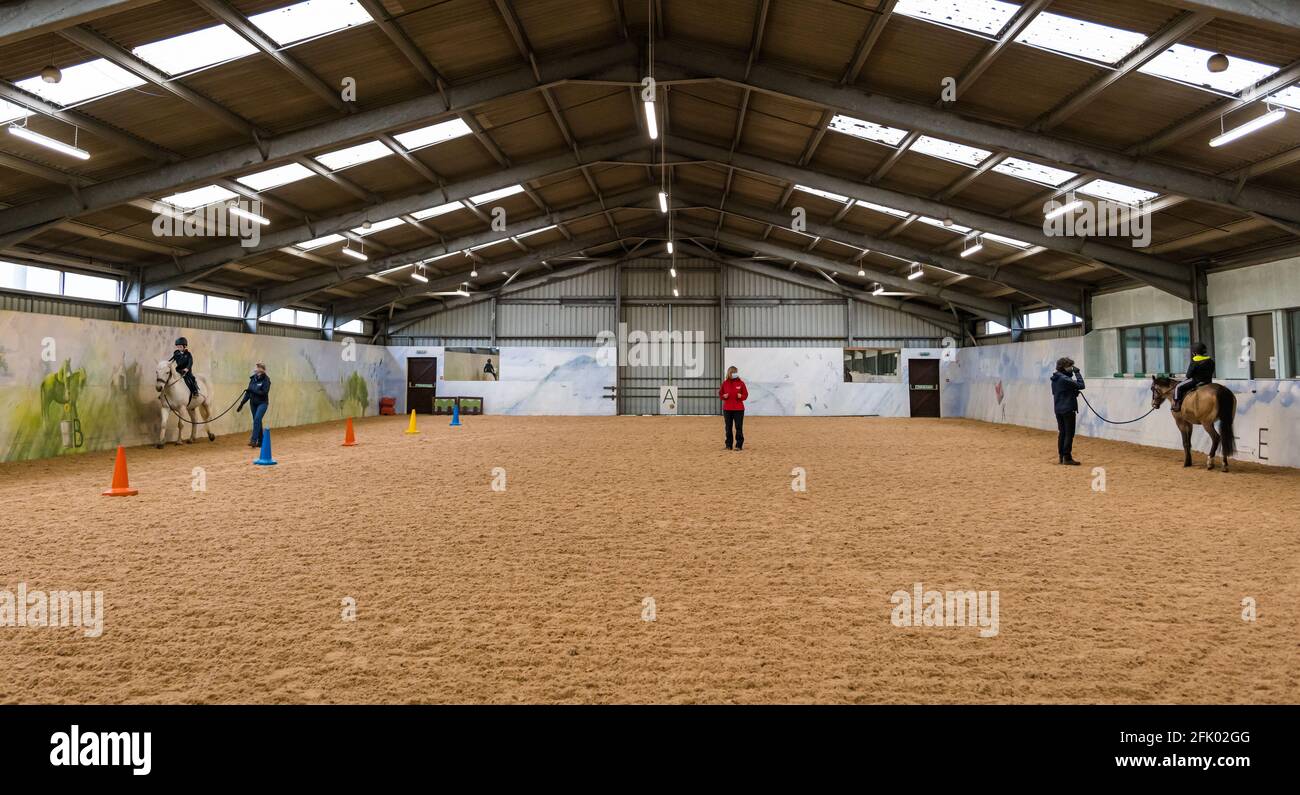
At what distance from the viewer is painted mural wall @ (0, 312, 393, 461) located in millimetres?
12078

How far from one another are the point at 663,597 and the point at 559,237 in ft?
79.5

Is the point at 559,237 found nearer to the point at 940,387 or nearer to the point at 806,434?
the point at 806,434

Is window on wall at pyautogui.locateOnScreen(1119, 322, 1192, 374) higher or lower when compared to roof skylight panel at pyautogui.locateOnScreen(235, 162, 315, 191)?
lower

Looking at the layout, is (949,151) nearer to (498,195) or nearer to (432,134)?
(432,134)

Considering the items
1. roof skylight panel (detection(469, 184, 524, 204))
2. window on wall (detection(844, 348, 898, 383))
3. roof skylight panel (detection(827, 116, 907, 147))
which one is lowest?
window on wall (detection(844, 348, 898, 383))

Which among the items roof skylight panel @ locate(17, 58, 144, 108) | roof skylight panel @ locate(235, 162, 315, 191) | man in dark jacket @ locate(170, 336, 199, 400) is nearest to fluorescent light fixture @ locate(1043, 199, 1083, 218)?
roof skylight panel @ locate(235, 162, 315, 191)

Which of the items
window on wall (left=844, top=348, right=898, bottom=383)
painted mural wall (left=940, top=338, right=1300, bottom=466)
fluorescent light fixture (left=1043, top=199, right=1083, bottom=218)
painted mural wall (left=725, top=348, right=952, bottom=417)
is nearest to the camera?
painted mural wall (left=940, top=338, right=1300, bottom=466)

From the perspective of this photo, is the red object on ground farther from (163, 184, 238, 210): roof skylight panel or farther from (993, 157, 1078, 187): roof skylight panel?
(163, 184, 238, 210): roof skylight panel

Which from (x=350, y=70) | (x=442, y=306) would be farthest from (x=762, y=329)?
(x=350, y=70)

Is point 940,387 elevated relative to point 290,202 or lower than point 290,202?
lower

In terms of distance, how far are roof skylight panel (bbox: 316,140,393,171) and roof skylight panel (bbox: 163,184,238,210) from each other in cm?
246

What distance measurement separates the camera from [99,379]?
552 inches

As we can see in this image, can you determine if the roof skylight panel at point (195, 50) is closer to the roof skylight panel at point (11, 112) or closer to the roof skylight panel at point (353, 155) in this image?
the roof skylight panel at point (11, 112)

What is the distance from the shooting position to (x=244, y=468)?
35.8 feet
